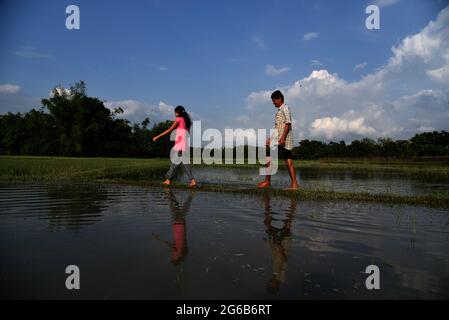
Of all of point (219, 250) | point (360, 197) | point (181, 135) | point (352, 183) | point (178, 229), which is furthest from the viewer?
point (352, 183)

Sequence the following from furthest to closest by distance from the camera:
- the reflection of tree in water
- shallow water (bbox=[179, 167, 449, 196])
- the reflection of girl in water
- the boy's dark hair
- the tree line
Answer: the tree line → shallow water (bbox=[179, 167, 449, 196]) → the boy's dark hair → the reflection of tree in water → the reflection of girl in water

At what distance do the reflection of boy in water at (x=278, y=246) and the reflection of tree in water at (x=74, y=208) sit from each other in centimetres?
262

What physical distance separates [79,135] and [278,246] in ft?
212

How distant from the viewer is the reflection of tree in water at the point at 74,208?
15.3ft

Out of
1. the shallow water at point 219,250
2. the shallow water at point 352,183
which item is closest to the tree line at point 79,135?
the shallow water at point 352,183

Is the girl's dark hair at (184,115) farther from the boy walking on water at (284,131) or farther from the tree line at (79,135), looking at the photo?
the tree line at (79,135)

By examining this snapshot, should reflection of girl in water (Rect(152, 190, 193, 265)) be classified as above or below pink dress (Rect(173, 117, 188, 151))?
below

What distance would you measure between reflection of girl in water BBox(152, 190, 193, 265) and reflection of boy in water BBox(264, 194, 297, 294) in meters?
0.94

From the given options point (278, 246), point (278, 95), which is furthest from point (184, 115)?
point (278, 246)

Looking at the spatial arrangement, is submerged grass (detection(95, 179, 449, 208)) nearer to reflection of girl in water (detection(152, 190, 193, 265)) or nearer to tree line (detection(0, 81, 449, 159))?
reflection of girl in water (detection(152, 190, 193, 265))

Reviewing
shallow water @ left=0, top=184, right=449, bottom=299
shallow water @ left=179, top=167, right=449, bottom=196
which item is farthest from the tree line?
shallow water @ left=0, top=184, right=449, bottom=299

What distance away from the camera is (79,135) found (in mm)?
61438

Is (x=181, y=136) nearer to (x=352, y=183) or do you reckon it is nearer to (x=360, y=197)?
(x=360, y=197)

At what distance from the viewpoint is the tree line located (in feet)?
209
